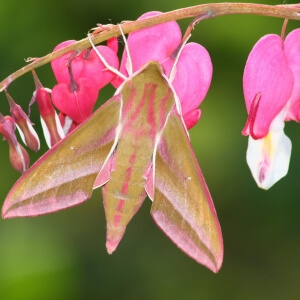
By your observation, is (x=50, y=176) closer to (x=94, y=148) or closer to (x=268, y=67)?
(x=94, y=148)

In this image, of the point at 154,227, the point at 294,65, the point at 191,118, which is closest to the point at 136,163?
the point at 191,118

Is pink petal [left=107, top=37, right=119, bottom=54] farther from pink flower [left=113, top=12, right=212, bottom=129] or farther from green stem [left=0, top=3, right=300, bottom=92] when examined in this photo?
green stem [left=0, top=3, right=300, bottom=92]

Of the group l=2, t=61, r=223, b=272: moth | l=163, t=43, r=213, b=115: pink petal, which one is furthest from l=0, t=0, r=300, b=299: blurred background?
l=2, t=61, r=223, b=272: moth

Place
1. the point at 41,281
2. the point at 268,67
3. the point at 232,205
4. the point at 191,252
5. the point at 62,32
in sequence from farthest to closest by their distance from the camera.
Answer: the point at 232,205 < the point at 62,32 < the point at 41,281 < the point at 268,67 < the point at 191,252

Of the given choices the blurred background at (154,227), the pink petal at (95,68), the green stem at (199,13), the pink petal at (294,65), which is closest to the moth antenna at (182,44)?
the green stem at (199,13)

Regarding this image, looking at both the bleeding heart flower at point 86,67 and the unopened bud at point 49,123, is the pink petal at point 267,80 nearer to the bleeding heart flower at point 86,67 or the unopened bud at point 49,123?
the bleeding heart flower at point 86,67

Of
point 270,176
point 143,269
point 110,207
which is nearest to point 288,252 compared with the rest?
point 143,269
